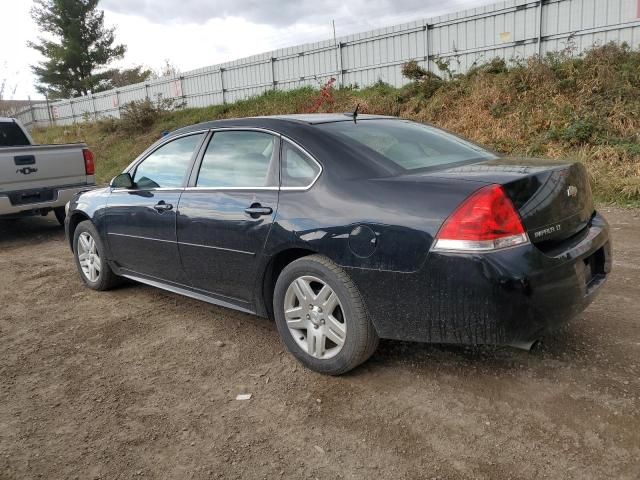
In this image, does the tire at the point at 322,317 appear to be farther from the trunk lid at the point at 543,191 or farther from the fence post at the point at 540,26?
the fence post at the point at 540,26

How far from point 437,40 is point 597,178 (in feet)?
22.8

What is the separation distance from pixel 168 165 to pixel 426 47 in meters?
11.0

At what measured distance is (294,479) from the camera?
7.42ft

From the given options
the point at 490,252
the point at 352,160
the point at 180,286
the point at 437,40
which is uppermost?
the point at 437,40

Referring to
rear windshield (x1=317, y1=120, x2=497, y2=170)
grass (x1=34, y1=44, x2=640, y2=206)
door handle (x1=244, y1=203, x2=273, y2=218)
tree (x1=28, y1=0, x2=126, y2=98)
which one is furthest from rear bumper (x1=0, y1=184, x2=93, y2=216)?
tree (x1=28, y1=0, x2=126, y2=98)

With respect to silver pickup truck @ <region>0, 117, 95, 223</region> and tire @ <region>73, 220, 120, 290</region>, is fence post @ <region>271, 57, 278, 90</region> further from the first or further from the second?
tire @ <region>73, 220, 120, 290</region>

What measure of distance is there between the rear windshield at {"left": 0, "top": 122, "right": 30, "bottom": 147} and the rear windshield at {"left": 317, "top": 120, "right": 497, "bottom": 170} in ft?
24.0

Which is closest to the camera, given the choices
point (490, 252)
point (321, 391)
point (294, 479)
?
point (294, 479)

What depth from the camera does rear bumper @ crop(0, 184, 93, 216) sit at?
7.15 metres

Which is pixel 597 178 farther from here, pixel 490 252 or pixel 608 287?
pixel 490 252

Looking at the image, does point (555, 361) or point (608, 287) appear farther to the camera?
point (608, 287)

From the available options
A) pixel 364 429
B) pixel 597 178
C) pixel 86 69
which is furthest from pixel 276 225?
pixel 86 69

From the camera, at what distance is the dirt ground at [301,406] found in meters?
2.34

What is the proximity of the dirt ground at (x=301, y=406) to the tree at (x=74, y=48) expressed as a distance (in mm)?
39135
